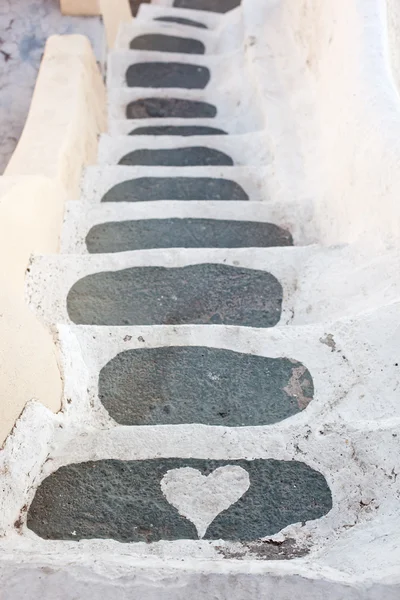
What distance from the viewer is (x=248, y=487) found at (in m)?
1.60

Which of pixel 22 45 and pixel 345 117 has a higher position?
pixel 22 45

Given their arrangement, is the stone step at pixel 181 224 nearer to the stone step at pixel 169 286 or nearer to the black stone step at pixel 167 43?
the stone step at pixel 169 286

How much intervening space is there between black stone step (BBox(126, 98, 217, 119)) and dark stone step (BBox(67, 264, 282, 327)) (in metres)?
2.07

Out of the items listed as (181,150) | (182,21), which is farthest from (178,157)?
(182,21)

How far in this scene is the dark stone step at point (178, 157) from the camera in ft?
11.3

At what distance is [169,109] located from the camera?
413 centimetres

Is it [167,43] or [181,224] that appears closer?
[181,224]

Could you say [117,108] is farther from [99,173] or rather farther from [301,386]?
[301,386]

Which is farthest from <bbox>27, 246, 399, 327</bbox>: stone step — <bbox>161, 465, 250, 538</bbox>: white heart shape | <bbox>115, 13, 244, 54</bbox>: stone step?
<bbox>115, 13, 244, 54</bbox>: stone step

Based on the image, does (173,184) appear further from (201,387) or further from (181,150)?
(201,387)

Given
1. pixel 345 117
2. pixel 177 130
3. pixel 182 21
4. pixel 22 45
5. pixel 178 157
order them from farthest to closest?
pixel 182 21
pixel 22 45
pixel 177 130
pixel 178 157
pixel 345 117

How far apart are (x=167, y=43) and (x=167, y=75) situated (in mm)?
546

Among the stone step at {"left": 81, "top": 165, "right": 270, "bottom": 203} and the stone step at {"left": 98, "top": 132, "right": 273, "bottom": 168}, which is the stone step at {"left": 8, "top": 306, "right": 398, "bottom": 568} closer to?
the stone step at {"left": 81, "top": 165, "right": 270, "bottom": 203}

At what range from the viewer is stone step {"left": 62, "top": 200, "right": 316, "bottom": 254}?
8.66ft
